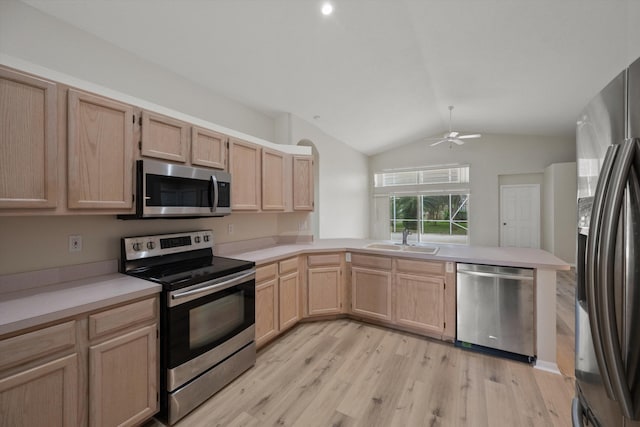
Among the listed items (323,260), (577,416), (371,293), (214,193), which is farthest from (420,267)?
(214,193)

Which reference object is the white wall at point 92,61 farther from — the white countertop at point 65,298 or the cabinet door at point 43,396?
the cabinet door at point 43,396

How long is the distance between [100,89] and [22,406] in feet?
6.03

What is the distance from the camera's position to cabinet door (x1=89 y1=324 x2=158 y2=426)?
1.39 metres

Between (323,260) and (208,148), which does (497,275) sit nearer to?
(323,260)

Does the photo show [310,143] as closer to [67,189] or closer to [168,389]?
[67,189]

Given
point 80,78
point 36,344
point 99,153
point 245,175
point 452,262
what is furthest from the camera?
point 245,175

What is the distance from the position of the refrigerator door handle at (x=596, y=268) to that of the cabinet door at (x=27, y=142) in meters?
2.40

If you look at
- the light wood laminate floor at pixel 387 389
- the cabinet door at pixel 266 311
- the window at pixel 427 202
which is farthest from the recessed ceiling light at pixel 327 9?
the window at pixel 427 202

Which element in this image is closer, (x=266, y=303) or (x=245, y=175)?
(x=266, y=303)

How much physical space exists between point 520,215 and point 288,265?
249 inches

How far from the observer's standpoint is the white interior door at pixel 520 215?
6.23m

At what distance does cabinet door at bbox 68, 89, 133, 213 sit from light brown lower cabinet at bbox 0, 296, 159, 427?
2.37 feet

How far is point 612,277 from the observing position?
2.25ft

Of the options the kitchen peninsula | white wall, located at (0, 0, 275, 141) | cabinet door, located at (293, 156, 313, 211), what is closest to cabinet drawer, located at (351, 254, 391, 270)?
the kitchen peninsula
